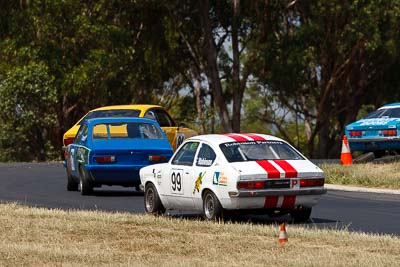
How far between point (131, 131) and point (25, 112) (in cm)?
2080

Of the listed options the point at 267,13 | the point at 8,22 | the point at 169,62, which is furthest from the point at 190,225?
the point at 169,62

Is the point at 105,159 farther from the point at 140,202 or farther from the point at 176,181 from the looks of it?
the point at 176,181

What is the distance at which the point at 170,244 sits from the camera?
1435 centimetres

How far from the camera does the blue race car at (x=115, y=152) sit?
22734mm

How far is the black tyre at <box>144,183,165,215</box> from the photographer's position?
1877 centimetres

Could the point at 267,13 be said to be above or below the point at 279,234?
above

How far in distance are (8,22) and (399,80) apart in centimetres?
1970

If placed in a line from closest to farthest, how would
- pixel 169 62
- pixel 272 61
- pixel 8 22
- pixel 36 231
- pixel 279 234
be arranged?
pixel 279 234, pixel 36 231, pixel 8 22, pixel 272 61, pixel 169 62

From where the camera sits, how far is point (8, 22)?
46.5 m

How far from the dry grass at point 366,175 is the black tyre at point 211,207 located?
7913mm

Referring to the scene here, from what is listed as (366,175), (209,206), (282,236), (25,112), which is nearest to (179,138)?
(366,175)

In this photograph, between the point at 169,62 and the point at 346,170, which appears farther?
the point at 169,62

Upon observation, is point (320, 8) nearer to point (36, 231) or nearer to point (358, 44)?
point (358, 44)

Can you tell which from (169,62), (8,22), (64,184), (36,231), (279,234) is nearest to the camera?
(279,234)
